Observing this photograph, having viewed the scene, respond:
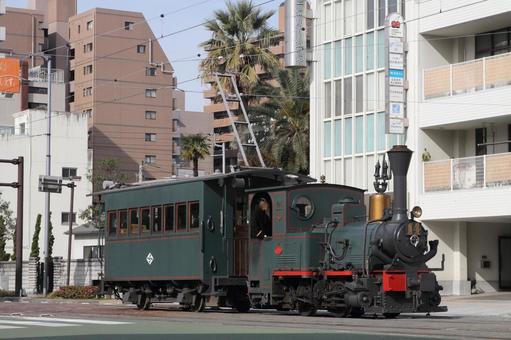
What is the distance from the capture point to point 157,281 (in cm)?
2794

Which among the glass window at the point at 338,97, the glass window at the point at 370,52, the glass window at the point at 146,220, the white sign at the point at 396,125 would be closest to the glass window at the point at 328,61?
the glass window at the point at 338,97

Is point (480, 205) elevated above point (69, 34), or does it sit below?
below

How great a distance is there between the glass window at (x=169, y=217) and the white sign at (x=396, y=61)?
1171cm

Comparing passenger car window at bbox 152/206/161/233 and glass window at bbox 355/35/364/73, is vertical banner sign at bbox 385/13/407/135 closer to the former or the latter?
glass window at bbox 355/35/364/73

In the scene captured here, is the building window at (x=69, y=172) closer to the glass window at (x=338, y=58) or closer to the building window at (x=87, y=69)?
the building window at (x=87, y=69)

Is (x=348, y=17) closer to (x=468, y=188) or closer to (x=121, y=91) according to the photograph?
(x=468, y=188)

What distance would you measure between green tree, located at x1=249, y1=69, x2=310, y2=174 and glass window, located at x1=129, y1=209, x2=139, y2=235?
82.7 ft

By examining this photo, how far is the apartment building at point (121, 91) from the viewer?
10050 cm

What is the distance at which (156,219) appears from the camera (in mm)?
27672

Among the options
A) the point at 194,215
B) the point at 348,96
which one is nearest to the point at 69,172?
the point at 348,96

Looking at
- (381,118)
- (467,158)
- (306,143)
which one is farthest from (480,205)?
(306,143)

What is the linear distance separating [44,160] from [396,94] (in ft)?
167

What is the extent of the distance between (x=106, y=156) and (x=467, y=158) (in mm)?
67586

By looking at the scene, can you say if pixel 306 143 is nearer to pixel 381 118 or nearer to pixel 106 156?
pixel 381 118
